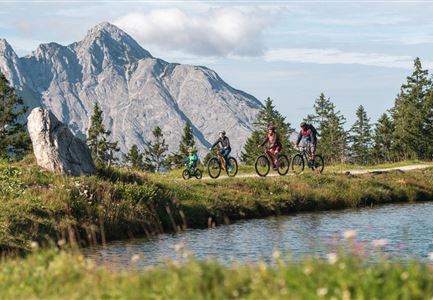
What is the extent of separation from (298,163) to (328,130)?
101 metres

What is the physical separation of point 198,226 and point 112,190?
3969mm

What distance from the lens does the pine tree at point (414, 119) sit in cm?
9956

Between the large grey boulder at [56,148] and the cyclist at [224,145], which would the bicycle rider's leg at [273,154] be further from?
the large grey boulder at [56,148]

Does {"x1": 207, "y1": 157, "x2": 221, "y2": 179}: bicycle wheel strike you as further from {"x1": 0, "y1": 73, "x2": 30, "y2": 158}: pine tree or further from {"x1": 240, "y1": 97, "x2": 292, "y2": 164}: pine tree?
{"x1": 240, "y1": 97, "x2": 292, "y2": 164}: pine tree

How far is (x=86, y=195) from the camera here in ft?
74.1

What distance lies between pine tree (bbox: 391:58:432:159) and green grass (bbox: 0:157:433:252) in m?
67.2

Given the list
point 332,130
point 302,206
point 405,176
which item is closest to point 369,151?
point 332,130

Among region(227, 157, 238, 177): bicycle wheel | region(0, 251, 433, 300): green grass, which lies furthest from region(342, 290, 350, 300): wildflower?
region(227, 157, 238, 177): bicycle wheel

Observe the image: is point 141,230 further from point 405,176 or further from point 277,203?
point 405,176

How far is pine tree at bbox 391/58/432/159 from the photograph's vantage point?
9956cm

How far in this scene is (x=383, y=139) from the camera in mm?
122938

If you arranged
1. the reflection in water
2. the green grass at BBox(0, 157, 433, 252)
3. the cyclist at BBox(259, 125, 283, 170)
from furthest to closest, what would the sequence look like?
the cyclist at BBox(259, 125, 283, 170)
the green grass at BBox(0, 157, 433, 252)
the reflection in water

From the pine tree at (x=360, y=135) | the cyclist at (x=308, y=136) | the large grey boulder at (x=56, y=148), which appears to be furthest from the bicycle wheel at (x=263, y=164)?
the pine tree at (x=360, y=135)

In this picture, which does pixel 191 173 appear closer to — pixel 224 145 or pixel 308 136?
pixel 224 145
